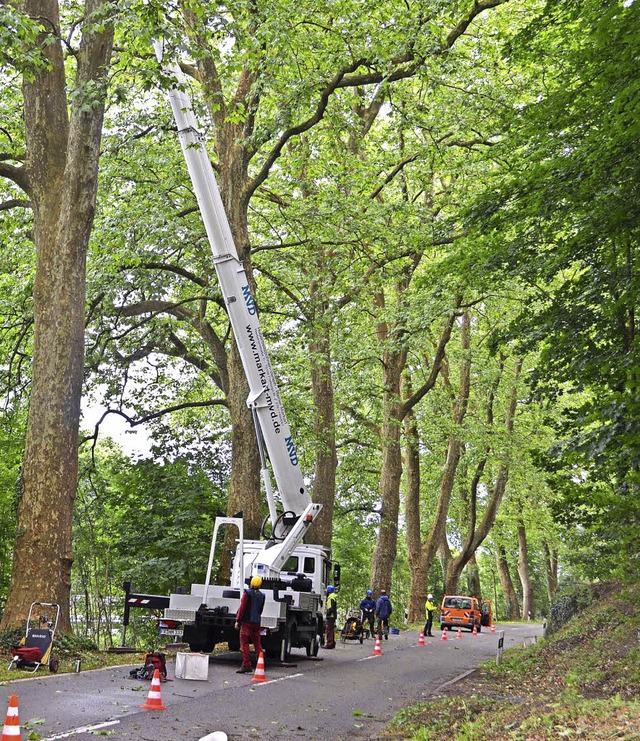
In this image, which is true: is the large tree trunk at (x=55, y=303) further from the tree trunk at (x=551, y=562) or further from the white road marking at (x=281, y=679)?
the tree trunk at (x=551, y=562)

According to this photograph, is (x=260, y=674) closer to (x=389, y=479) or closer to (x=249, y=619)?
(x=249, y=619)

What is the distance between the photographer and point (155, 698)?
1003 cm

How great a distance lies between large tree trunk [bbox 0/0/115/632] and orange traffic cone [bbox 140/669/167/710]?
4.79 m

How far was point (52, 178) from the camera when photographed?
1597 cm

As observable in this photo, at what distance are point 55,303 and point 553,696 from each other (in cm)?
1053

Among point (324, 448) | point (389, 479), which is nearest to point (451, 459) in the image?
point (389, 479)

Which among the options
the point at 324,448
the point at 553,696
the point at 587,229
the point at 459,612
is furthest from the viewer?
the point at 459,612

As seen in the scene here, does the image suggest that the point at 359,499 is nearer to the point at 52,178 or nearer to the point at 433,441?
the point at 433,441

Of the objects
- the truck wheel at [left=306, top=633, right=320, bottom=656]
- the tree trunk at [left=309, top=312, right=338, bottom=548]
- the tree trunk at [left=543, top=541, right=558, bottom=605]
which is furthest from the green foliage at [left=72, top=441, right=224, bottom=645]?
the tree trunk at [left=543, top=541, right=558, bottom=605]

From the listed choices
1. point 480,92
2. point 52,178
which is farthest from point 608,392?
point 480,92

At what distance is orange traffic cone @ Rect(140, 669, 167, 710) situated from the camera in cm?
993

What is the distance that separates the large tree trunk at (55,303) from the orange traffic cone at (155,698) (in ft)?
15.7

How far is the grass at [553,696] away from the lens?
7.78 m

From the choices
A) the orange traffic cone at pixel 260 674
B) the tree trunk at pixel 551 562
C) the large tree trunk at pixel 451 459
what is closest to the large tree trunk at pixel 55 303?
the orange traffic cone at pixel 260 674
